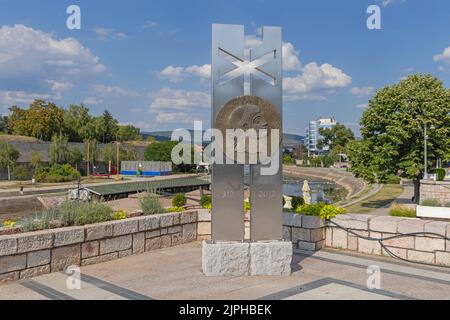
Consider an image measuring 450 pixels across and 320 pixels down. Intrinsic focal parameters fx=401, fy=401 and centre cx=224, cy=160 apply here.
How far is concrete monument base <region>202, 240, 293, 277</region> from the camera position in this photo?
646cm

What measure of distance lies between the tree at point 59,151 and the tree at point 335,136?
74.8 m

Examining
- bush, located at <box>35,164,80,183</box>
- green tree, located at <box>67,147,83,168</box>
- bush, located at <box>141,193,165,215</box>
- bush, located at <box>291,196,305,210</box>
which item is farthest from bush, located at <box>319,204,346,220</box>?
green tree, located at <box>67,147,83,168</box>

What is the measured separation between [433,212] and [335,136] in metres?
106

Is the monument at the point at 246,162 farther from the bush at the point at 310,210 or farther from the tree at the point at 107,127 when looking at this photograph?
the tree at the point at 107,127

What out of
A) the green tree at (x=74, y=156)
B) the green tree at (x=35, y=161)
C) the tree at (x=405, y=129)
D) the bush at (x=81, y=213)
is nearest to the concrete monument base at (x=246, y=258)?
the bush at (x=81, y=213)

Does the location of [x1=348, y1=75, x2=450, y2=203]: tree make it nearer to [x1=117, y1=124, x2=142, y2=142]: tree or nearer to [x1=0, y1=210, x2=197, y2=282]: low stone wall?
[x1=0, y1=210, x2=197, y2=282]: low stone wall

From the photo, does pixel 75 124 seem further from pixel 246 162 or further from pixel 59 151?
pixel 246 162

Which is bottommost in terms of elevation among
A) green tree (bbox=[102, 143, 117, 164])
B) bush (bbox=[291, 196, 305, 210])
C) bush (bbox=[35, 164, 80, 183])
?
bush (bbox=[35, 164, 80, 183])

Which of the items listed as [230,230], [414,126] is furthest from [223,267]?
[414,126]

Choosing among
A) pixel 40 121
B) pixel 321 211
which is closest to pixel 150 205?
pixel 321 211

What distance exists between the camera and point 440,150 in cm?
2716

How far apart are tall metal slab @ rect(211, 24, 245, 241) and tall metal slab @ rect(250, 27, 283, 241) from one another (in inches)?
8.7

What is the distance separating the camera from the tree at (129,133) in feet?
300

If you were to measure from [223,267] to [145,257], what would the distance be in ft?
6.57
